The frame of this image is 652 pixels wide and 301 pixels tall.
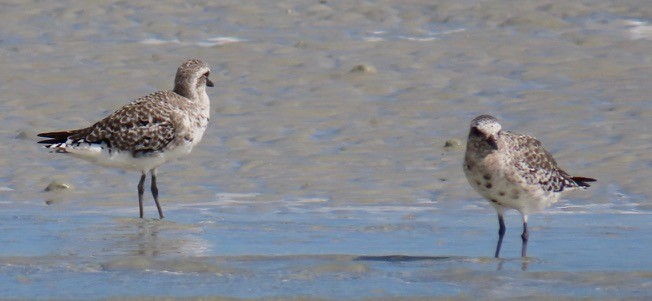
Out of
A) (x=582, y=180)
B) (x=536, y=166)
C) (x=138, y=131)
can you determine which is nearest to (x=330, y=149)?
(x=138, y=131)

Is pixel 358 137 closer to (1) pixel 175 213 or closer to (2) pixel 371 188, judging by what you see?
(2) pixel 371 188

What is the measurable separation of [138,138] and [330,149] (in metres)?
2.67

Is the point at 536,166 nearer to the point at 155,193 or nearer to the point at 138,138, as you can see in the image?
the point at 155,193

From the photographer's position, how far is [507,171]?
11.4 metres

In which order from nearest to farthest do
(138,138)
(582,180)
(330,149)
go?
(582,180)
(138,138)
(330,149)

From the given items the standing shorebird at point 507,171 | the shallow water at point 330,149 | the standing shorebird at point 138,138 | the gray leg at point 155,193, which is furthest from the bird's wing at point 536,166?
the standing shorebird at point 138,138

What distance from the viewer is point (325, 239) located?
40.2 feet

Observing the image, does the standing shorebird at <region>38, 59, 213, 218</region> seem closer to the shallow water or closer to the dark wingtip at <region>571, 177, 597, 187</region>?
the shallow water

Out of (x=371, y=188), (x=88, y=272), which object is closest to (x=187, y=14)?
(x=371, y=188)

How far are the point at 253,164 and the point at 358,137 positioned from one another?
4.81ft

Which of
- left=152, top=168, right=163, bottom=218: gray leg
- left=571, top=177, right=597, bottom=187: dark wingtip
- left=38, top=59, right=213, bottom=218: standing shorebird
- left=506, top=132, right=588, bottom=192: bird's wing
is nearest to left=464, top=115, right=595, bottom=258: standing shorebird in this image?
left=506, top=132, right=588, bottom=192: bird's wing

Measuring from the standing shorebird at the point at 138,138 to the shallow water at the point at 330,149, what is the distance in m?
0.49

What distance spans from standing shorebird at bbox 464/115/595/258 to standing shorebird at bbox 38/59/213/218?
11.9ft

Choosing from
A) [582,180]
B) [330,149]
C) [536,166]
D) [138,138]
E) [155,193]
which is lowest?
[330,149]
